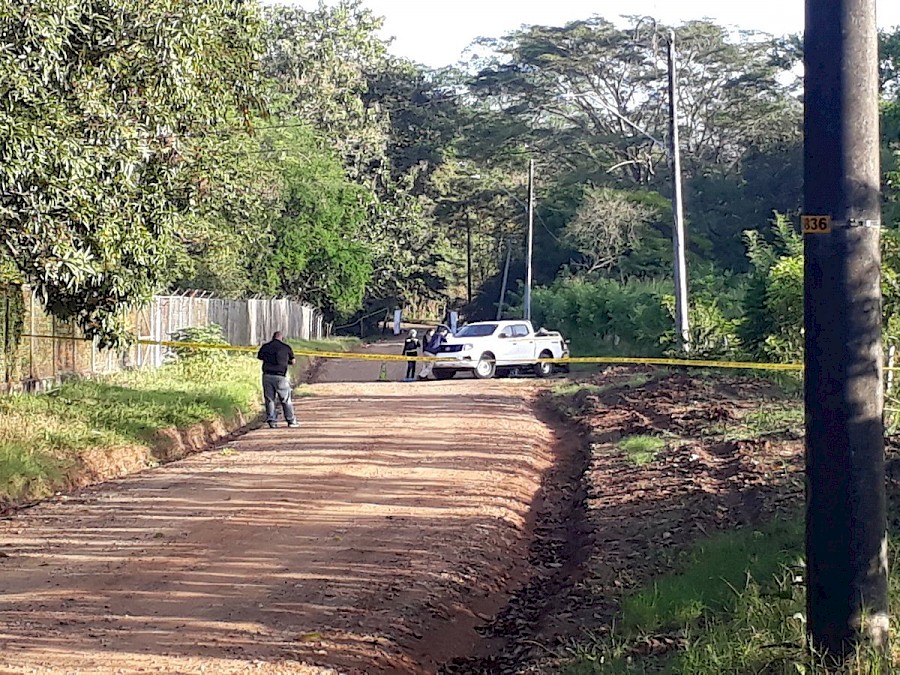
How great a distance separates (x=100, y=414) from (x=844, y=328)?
14.1 metres

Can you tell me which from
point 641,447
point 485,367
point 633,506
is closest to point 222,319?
point 485,367

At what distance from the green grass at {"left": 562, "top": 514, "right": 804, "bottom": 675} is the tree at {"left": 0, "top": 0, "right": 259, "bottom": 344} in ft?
24.8

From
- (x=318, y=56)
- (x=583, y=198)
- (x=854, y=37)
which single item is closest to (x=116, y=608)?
(x=854, y=37)

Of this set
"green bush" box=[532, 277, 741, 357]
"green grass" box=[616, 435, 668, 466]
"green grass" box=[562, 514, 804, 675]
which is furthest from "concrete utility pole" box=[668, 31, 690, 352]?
"green grass" box=[562, 514, 804, 675]

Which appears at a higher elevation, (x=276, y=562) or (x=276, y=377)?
(x=276, y=377)

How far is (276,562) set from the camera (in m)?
10.2

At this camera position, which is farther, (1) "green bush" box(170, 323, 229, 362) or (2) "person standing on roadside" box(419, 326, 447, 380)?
(2) "person standing on roadside" box(419, 326, 447, 380)

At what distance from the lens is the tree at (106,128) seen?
12891 millimetres

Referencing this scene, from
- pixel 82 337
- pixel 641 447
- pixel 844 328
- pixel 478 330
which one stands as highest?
pixel 478 330

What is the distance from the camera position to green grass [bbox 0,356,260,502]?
1434cm

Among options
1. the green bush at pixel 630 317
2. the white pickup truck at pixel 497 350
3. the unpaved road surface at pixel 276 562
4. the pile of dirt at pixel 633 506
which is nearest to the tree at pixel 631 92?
the green bush at pixel 630 317

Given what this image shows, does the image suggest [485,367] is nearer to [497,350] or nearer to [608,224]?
[497,350]

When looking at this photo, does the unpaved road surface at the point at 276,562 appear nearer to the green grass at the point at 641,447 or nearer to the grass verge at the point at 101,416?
the grass verge at the point at 101,416

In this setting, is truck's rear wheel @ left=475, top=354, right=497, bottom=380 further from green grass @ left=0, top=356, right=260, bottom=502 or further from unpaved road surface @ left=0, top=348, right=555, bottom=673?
unpaved road surface @ left=0, top=348, right=555, bottom=673
